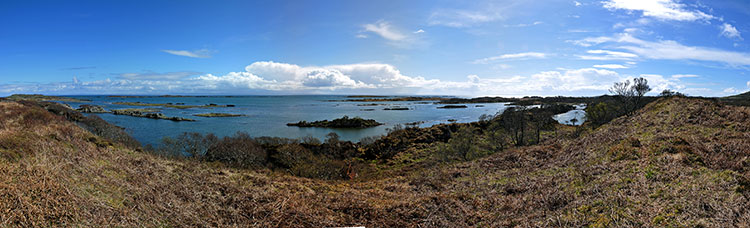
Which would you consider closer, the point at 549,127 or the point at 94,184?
A: the point at 94,184

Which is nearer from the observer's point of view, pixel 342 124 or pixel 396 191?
pixel 396 191

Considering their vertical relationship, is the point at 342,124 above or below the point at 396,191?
below

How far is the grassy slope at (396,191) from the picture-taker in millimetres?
4840

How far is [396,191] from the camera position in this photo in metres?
10.6

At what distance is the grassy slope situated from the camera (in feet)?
15.9

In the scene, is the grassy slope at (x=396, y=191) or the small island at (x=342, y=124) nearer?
the grassy slope at (x=396, y=191)

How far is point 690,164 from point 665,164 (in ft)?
1.46

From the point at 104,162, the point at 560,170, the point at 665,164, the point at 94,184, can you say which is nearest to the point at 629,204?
the point at 665,164

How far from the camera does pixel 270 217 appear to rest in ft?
19.7

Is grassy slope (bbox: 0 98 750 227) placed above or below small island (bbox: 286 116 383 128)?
above

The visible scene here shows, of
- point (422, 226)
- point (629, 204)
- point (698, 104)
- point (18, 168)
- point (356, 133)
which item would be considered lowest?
point (356, 133)

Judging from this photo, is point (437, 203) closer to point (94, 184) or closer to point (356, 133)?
point (94, 184)

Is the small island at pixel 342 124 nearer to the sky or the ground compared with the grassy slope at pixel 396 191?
nearer to the ground

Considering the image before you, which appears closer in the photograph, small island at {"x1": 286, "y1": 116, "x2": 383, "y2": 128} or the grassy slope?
the grassy slope
